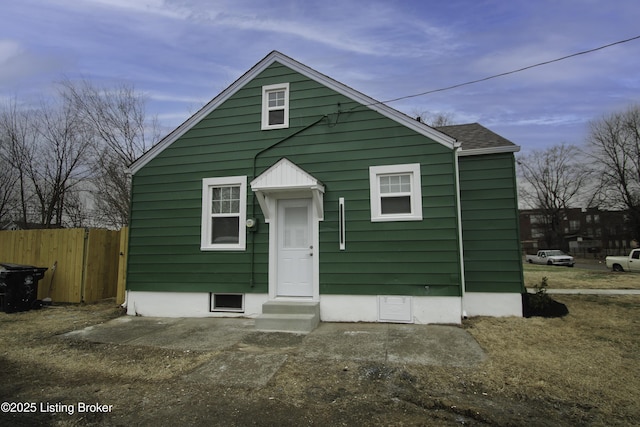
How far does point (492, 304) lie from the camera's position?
7129mm

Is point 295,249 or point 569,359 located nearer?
point 569,359

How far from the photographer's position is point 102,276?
32.3 ft

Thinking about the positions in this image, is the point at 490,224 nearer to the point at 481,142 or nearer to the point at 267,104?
the point at 481,142

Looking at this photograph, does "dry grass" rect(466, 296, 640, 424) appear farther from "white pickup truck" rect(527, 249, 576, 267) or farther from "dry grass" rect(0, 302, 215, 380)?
"white pickup truck" rect(527, 249, 576, 267)

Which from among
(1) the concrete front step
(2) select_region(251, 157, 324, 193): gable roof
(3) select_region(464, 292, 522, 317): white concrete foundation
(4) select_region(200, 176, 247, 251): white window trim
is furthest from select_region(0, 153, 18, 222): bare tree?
(3) select_region(464, 292, 522, 317): white concrete foundation

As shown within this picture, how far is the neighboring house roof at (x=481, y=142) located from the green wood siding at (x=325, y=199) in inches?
42.6

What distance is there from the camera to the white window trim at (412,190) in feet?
22.3

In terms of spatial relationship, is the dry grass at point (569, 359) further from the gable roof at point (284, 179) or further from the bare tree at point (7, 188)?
the bare tree at point (7, 188)

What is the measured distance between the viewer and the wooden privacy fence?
9.47 meters

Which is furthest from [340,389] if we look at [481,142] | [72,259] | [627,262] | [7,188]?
[627,262]

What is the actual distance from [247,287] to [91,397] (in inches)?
146

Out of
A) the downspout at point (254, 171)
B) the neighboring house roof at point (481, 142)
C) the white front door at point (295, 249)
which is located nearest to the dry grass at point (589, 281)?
the neighboring house roof at point (481, 142)

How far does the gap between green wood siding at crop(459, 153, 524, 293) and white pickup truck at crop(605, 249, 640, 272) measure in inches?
755

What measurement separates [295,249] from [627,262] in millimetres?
23143
